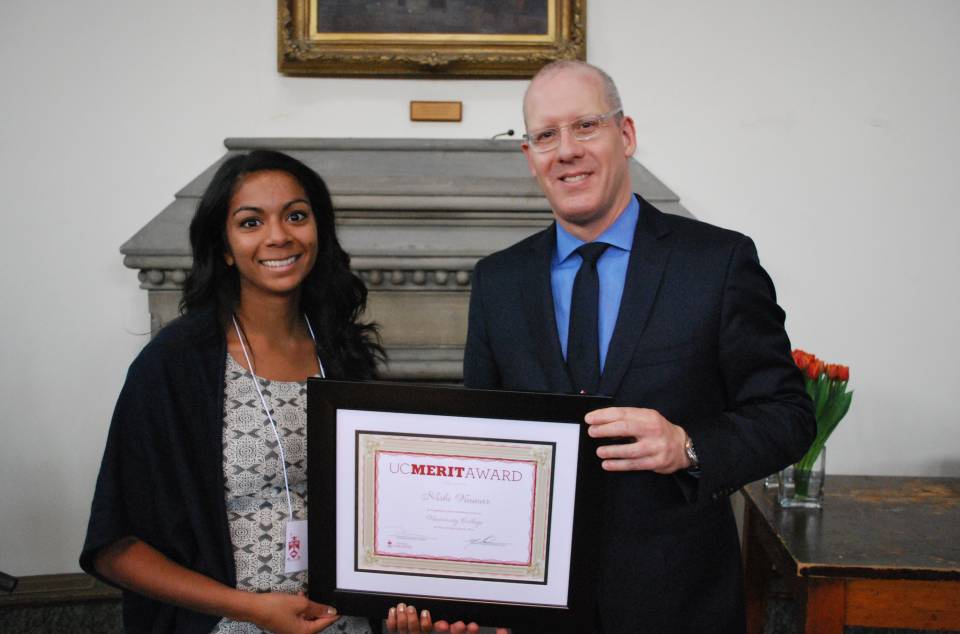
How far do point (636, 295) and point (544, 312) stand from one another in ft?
0.49

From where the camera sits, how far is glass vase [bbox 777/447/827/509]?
182 cm

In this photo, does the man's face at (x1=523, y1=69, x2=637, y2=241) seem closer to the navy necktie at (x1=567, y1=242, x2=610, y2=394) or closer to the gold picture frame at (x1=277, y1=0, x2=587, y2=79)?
the navy necktie at (x1=567, y1=242, x2=610, y2=394)

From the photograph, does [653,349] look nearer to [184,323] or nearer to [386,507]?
[386,507]

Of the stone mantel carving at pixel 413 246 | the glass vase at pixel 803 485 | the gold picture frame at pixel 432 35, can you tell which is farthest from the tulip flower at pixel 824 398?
the gold picture frame at pixel 432 35

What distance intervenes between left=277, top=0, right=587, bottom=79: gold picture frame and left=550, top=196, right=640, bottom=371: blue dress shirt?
4.00 feet

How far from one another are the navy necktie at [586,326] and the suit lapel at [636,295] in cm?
3

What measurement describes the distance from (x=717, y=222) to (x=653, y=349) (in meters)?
1.45

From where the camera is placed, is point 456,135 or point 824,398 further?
point 456,135

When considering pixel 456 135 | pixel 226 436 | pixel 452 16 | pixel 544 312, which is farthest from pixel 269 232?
pixel 452 16

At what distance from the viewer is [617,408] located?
3.30ft

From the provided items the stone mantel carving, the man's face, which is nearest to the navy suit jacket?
the man's face

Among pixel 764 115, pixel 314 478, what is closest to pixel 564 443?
pixel 314 478

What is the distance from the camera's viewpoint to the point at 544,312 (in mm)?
1204

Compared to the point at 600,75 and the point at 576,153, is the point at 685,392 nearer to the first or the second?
the point at 576,153
